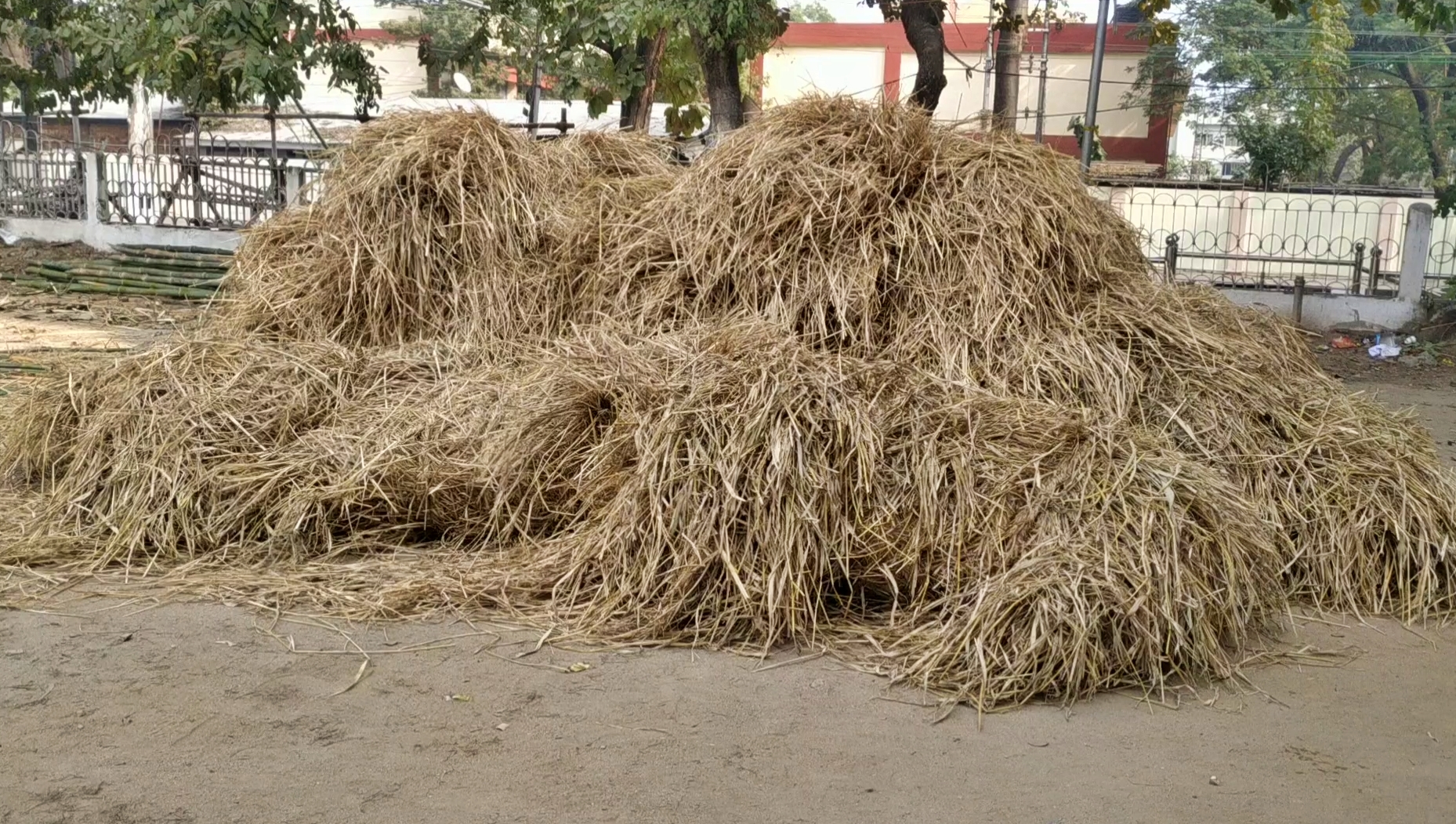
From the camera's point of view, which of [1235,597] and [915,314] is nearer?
[1235,597]

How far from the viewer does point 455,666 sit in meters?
3.69

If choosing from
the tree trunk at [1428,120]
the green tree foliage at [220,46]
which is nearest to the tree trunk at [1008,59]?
the green tree foliage at [220,46]

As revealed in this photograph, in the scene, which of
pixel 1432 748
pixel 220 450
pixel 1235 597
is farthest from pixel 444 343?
pixel 1432 748

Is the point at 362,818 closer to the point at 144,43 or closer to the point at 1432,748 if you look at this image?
the point at 1432,748

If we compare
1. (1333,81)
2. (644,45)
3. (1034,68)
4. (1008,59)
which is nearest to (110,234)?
(644,45)

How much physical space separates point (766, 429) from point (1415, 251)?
32.9 ft

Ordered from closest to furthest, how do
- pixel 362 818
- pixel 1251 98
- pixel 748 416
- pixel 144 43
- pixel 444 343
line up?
pixel 362 818 → pixel 748 416 → pixel 444 343 → pixel 144 43 → pixel 1251 98

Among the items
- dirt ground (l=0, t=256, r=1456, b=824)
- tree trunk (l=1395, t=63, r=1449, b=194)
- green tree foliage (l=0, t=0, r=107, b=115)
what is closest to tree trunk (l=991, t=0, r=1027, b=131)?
tree trunk (l=1395, t=63, r=1449, b=194)

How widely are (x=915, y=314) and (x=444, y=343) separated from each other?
204 centimetres

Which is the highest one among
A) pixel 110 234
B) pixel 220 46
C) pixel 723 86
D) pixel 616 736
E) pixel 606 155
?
pixel 220 46

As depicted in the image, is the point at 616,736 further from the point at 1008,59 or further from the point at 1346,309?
the point at 1008,59

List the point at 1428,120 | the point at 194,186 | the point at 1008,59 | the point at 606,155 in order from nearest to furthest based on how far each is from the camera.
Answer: the point at 606,155
the point at 1008,59
the point at 194,186
the point at 1428,120

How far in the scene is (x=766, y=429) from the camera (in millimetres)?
4047

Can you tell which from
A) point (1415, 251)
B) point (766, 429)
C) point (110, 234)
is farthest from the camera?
point (110, 234)
